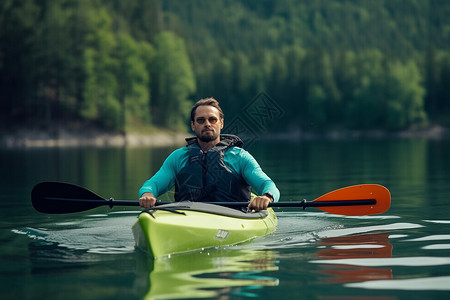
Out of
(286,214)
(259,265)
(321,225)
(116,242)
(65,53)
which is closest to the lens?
(259,265)

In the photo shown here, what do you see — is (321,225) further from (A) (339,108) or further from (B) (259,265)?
(A) (339,108)

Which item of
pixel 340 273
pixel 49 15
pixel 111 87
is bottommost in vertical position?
pixel 340 273

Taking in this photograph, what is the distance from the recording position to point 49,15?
6038cm

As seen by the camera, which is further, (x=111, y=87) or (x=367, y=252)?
(x=111, y=87)

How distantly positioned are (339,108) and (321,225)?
95.4 metres

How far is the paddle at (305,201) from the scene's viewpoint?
8696 mm

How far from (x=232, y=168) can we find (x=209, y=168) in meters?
0.30

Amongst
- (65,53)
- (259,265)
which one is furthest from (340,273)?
(65,53)

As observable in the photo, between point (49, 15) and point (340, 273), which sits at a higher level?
point (49, 15)

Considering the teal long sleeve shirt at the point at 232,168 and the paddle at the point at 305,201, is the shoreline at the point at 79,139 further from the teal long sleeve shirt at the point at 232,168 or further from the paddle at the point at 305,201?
the teal long sleeve shirt at the point at 232,168

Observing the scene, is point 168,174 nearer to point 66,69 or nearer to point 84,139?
point 84,139

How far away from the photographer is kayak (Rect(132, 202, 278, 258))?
7125 mm

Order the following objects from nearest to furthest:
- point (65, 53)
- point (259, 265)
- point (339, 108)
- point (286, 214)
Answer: point (259, 265), point (286, 214), point (65, 53), point (339, 108)

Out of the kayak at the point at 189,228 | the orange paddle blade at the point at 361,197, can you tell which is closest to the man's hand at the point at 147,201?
the kayak at the point at 189,228
